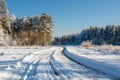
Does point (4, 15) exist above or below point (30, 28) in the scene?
above

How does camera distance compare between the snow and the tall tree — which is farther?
the tall tree

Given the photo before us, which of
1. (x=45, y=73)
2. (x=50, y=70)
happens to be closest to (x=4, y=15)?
(x=50, y=70)

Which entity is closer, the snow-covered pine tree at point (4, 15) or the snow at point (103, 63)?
the snow at point (103, 63)

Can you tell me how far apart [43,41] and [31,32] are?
5.21 m

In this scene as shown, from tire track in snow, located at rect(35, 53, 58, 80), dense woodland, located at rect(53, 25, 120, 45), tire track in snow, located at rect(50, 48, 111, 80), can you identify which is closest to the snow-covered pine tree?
dense woodland, located at rect(53, 25, 120, 45)

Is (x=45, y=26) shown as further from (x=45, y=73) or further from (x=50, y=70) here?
(x=45, y=73)

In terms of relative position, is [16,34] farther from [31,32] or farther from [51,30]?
[51,30]

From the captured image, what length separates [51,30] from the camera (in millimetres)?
81125

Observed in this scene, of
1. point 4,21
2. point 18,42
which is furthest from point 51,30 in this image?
point 4,21

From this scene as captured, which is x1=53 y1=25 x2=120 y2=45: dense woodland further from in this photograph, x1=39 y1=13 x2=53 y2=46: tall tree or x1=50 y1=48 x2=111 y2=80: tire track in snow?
x1=50 y1=48 x2=111 y2=80: tire track in snow

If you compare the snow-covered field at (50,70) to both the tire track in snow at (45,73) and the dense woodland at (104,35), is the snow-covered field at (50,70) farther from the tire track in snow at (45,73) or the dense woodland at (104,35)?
the dense woodland at (104,35)

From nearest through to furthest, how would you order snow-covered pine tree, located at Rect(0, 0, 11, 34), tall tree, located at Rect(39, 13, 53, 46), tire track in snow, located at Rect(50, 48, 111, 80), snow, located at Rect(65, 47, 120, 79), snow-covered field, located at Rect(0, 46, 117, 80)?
tire track in snow, located at Rect(50, 48, 111, 80), snow-covered field, located at Rect(0, 46, 117, 80), snow, located at Rect(65, 47, 120, 79), snow-covered pine tree, located at Rect(0, 0, 11, 34), tall tree, located at Rect(39, 13, 53, 46)

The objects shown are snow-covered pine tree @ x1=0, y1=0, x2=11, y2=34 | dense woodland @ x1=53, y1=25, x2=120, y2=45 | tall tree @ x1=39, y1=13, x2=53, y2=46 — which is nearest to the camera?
snow-covered pine tree @ x1=0, y1=0, x2=11, y2=34

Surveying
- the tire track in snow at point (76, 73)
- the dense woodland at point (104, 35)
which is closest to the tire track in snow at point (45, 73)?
the tire track in snow at point (76, 73)
